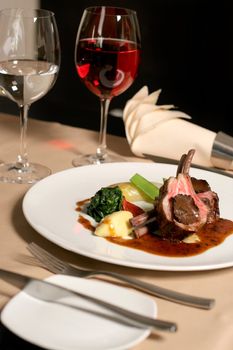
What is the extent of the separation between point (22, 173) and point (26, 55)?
0.22 metres

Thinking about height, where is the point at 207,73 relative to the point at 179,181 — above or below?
below

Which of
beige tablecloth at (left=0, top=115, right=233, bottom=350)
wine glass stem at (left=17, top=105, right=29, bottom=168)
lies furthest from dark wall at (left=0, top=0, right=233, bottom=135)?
beige tablecloth at (left=0, top=115, right=233, bottom=350)

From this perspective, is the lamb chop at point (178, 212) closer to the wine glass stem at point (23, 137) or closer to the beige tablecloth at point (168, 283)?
the beige tablecloth at point (168, 283)

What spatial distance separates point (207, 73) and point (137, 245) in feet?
6.74

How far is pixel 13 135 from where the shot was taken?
1533mm

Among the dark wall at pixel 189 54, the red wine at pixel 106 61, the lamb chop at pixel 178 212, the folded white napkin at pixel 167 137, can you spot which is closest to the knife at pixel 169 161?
the folded white napkin at pixel 167 137

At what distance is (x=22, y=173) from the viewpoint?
1.29m

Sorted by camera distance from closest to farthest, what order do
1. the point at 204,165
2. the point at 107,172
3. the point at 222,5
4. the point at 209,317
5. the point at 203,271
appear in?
the point at 209,317 → the point at 203,271 → the point at 107,172 → the point at 204,165 → the point at 222,5

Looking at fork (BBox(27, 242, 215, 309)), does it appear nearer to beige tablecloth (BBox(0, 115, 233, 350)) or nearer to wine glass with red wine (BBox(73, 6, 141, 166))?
beige tablecloth (BBox(0, 115, 233, 350))

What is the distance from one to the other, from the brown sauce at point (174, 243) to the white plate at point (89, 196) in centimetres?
1

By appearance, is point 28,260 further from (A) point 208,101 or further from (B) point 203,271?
(A) point 208,101

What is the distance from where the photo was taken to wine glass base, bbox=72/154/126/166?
1400mm

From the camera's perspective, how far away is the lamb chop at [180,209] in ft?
3.13

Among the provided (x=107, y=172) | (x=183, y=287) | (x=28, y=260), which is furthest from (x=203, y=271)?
(x=107, y=172)
